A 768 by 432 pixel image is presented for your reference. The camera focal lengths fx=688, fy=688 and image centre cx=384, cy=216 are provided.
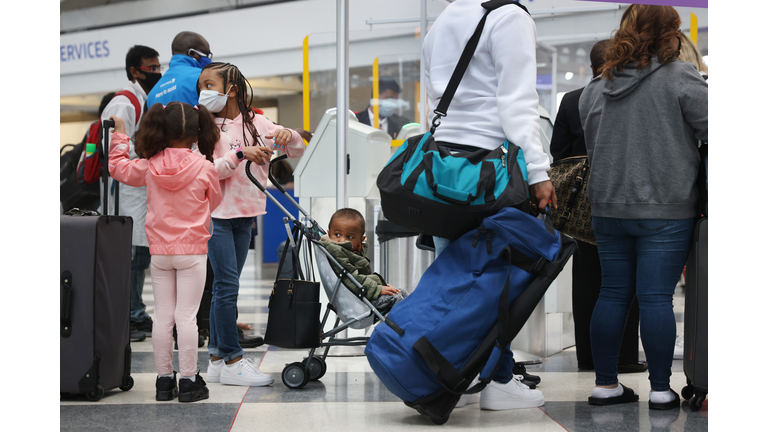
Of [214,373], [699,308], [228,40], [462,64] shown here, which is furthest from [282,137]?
[228,40]

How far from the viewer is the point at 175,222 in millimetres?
2643

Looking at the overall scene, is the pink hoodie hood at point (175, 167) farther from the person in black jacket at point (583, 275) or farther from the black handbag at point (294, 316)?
the person in black jacket at point (583, 275)

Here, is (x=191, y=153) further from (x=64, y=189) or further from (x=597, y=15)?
(x=597, y=15)

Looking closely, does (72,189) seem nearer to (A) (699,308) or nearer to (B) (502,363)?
(B) (502,363)

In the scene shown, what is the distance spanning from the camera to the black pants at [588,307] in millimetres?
3305

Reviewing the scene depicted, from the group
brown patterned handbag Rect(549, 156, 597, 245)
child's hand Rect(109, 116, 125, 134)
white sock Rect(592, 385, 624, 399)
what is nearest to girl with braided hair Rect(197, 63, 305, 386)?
child's hand Rect(109, 116, 125, 134)

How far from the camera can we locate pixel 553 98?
25.2ft

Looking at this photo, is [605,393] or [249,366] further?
[249,366]

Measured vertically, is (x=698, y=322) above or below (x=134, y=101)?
below

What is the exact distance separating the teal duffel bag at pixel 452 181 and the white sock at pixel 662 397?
872 millimetres

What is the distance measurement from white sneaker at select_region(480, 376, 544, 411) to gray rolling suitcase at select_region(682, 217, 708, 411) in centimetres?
56

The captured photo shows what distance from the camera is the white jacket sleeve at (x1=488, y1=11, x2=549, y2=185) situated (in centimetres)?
230

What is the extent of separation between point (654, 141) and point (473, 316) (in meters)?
0.94

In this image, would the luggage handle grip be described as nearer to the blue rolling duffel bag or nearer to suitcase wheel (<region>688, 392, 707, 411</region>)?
the blue rolling duffel bag
